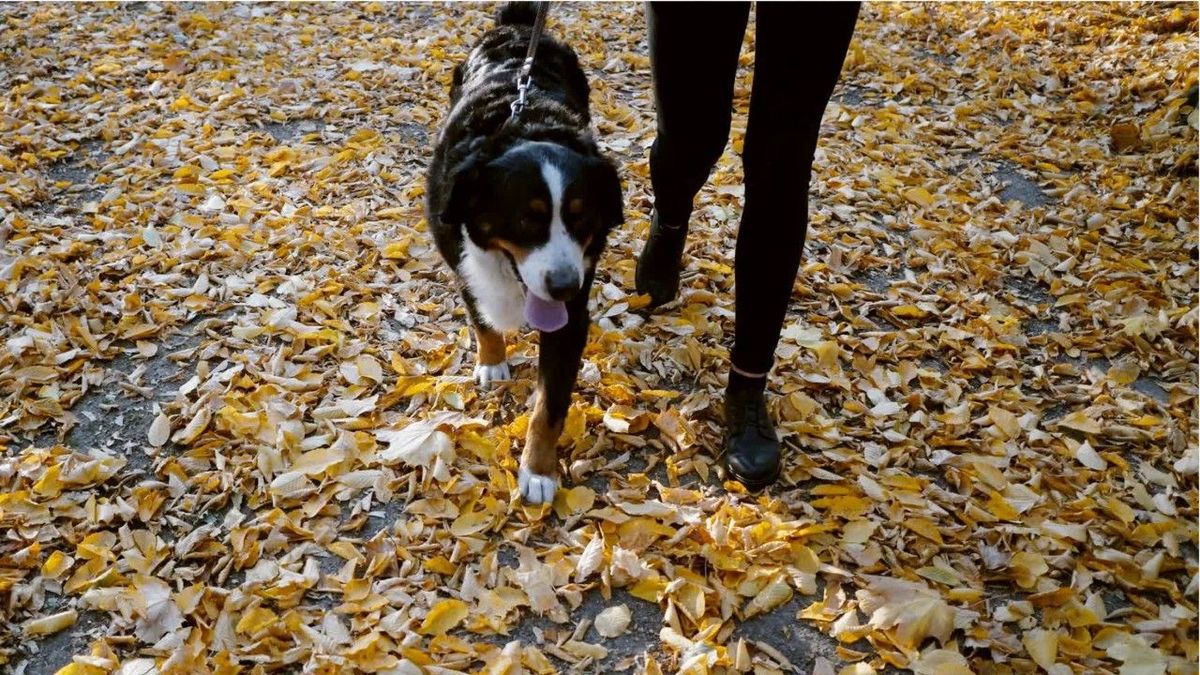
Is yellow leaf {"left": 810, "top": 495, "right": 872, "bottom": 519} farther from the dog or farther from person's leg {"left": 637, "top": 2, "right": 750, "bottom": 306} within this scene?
person's leg {"left": 637, "top": 2, "right": 750, "bottom": 306}

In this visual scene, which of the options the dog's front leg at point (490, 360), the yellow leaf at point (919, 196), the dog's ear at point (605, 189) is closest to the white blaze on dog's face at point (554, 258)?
the dog's ear at point (605, 189)

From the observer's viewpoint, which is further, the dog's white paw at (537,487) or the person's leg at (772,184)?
the dog's white paw at (537,487)

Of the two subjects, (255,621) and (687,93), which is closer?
(255,621)

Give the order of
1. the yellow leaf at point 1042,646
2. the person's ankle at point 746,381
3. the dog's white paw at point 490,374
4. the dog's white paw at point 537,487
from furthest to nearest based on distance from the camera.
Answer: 1. the dog's white paw at point 490,374
2. the person's ankle at point 746,381
3. the dog's white paw at point 537,487
4. the yellow leaf at point 1042,646

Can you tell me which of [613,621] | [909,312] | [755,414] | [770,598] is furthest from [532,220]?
[909,312]

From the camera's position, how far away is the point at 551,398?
102 inches

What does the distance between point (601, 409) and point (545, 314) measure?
651 millimetres

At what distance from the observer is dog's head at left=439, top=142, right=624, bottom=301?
2.30 meters

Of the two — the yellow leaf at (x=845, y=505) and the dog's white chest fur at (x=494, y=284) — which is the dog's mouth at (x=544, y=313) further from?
the yellow leaf at (x=845, y=505)

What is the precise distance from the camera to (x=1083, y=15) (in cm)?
590

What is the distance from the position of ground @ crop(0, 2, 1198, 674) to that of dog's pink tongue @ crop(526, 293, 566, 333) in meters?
0.57

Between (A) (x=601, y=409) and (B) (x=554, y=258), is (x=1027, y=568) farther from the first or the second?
(B) (x=554, y=258)

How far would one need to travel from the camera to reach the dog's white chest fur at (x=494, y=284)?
2.53 metres

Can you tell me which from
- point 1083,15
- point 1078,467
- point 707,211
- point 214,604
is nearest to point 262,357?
point 214,604
